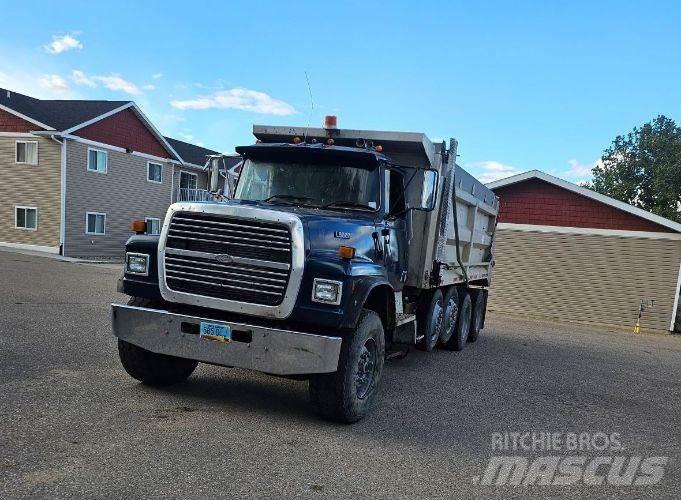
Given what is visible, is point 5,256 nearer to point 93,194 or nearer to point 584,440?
point 93,194

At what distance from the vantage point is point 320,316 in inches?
197

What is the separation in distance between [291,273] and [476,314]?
7.29m

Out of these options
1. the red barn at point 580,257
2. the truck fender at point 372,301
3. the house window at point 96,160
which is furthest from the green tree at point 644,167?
the truck fender at point 372,301

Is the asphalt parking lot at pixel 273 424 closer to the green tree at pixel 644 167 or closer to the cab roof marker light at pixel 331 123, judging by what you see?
the cab roof marker light at pixel 331 123

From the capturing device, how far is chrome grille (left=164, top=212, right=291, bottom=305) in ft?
16.6

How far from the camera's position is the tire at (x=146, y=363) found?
5824 mm

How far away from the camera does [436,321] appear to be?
8.55 m

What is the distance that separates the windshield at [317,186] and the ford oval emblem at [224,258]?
1154 millimetres

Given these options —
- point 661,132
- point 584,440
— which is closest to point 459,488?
point 584,440

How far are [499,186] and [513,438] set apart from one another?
14.6 meters

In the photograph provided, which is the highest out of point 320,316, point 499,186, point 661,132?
point 661,132

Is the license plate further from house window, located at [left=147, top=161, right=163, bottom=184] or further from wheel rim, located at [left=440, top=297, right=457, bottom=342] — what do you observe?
house window, located at [left=147, top=161, right=163, bottom=184]

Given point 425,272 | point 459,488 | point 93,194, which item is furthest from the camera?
point 93,194

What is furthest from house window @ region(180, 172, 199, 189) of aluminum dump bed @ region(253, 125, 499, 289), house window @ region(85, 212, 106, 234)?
aluminum dump bed @ region(253, 125, 499, 289)
